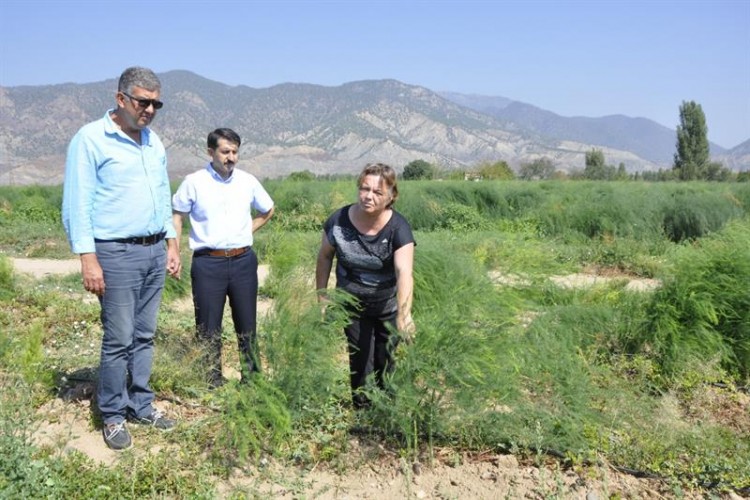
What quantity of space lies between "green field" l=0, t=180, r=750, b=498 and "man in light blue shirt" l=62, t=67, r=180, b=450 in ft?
1.20

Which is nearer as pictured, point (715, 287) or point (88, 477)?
point (88, 477)

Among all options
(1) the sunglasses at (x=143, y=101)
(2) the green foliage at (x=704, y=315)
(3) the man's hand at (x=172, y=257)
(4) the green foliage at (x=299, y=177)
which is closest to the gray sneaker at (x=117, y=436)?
(3) the man's hand at (x=172, y=257)

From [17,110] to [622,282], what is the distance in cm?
15714

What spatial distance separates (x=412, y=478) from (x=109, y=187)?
1.91 meters

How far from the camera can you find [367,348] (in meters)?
3.29

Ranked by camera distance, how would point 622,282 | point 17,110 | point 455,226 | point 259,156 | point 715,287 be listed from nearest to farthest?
1. point 715,287
2. point 622,282
3. point 455,226
4. point 259,156
5. point 17,110

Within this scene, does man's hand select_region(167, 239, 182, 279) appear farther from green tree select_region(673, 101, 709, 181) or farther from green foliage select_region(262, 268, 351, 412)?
green tree select_region(673, 101, 709, 181)

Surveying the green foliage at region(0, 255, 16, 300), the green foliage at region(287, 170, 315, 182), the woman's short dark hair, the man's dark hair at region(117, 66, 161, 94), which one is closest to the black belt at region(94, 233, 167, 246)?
the man's dark hair at region(117, 66, 161, 94)

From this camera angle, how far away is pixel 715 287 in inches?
167

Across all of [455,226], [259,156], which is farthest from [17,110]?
[455,226]

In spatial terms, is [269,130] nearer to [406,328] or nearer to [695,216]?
[695,216]

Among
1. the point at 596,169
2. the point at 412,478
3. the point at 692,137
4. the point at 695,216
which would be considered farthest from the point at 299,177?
the point at 692,137

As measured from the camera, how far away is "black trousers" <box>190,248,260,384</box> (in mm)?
3445

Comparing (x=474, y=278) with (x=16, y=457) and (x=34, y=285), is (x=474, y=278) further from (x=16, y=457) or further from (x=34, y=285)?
(x=34, y=285)
